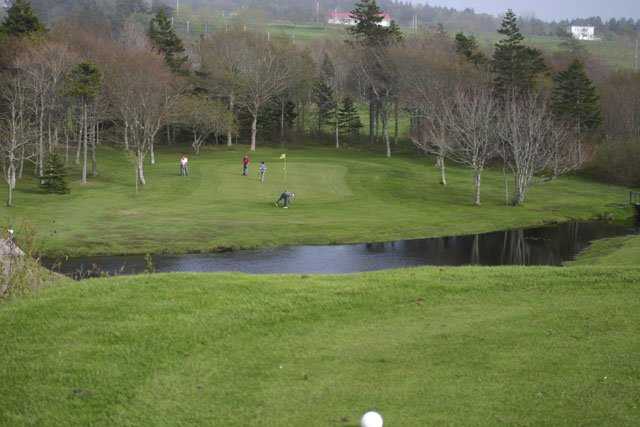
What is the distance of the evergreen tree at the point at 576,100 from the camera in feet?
262

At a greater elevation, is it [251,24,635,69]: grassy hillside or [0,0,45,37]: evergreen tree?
[251,24,635,69]: grassy hillside

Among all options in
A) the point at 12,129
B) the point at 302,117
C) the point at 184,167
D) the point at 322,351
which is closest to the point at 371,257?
the point at 322,351

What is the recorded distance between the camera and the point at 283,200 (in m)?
49.6

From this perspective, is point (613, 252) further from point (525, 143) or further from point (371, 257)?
point (525, 143)

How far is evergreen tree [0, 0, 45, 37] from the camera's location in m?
68.3

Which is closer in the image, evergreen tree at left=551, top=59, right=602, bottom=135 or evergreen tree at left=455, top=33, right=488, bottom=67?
evergreen tree at left=551, top=59, right=602, bottom=135

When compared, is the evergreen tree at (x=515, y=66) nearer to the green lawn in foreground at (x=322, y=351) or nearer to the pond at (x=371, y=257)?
the pond at (x=371, y=257)

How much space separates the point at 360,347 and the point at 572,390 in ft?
11.3

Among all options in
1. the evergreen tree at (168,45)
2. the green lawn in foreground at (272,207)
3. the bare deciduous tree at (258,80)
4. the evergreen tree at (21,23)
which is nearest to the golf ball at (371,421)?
the green lawn in foreground at (272,207)

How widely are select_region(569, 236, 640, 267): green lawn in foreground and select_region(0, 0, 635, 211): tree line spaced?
13721 millimetres

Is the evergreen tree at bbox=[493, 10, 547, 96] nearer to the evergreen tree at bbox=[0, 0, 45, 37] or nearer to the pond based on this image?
the pond

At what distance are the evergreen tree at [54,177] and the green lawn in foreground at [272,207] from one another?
33.3 inches

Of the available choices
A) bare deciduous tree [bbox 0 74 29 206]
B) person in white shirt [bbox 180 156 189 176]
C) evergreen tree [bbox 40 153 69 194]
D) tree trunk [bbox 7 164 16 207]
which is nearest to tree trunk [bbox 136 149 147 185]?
person in white shirt [bbox 180 156 189 176]

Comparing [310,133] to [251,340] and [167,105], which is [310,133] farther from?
[251,340]
